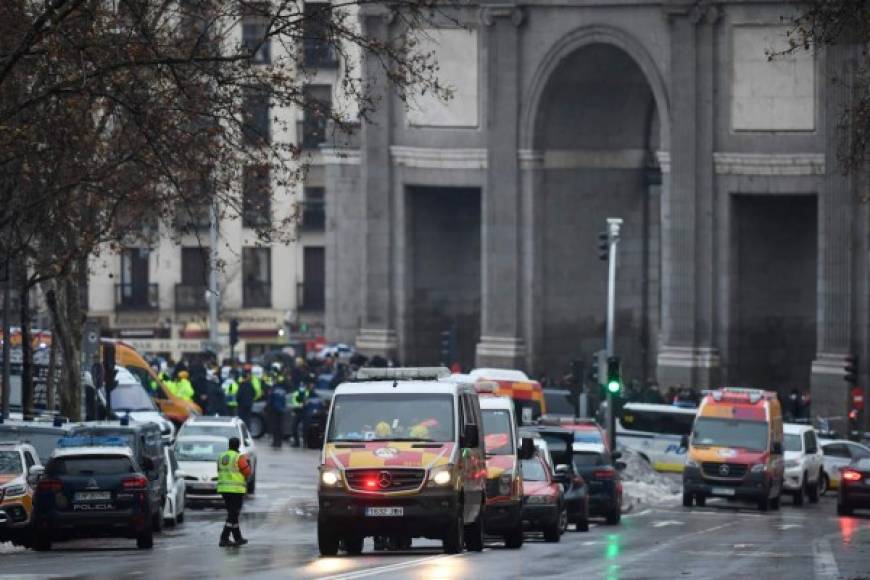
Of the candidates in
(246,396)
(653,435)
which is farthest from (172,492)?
(653,435)

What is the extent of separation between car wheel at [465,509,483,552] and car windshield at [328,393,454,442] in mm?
2104

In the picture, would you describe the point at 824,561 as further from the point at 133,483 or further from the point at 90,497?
the point at 90,497

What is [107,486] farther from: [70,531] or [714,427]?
[714,427]

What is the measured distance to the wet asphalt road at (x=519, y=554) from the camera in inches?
1160

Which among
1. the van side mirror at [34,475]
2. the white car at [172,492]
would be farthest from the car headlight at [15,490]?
the white car at [172,492]

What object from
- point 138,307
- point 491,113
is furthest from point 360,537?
point 138,307

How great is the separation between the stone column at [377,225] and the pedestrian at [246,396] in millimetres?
14994

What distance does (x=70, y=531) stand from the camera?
3516 centimetres

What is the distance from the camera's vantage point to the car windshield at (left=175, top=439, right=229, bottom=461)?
47906 mm

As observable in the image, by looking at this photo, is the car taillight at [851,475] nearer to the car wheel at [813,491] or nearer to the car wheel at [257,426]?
the car wheel at [813,491]

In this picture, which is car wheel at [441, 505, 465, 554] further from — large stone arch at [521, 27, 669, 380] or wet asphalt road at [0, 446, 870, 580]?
large stone arch at [521, 27, 669, 380]

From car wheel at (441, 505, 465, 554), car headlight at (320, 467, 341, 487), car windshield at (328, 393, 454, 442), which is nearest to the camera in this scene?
car headlight at (320, 467, 341, 487)

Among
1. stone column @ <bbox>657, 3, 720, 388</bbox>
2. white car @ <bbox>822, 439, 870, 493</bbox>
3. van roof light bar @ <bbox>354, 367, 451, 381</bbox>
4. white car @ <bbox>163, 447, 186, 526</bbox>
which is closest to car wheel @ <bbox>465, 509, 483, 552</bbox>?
van roof light bar @ <bbox>354, 367, 451, 381</bbox>

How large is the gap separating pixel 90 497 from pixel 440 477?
686cm
